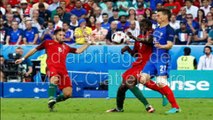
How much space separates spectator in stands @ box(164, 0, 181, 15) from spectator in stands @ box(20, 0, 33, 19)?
4.93 metres

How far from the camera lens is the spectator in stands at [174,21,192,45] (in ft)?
77.6

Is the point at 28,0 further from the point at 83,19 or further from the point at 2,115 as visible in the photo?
the point at 2,115

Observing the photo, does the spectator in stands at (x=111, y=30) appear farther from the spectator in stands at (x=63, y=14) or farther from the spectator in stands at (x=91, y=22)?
the spectator in stands at (x=63, y=14)

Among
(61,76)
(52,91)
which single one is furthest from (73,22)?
(52,91)

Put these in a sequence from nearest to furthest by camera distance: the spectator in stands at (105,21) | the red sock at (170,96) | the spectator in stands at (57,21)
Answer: the red sock at (170,96) → the spectator in stands at (105,21) → the spectator in stands at (57,21)

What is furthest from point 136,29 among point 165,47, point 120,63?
point 165,47

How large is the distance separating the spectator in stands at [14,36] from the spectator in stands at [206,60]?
6289 mm

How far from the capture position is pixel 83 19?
24.4 metres

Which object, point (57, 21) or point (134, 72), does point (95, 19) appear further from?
point (134, 72)

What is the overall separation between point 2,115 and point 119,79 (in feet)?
23.3

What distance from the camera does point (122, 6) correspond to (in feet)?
84.7

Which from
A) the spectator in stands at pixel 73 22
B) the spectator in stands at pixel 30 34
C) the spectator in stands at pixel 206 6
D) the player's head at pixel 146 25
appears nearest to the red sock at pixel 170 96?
the player's head at pixel 146 25

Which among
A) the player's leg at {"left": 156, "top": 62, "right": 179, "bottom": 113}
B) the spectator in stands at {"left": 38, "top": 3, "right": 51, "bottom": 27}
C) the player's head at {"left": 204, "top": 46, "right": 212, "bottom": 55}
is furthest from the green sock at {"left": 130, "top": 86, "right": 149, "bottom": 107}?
the spectator in stands at {"left": 38, "top": 3, "right": 51, "bottom": 27}

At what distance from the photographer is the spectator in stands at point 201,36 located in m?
23.5
